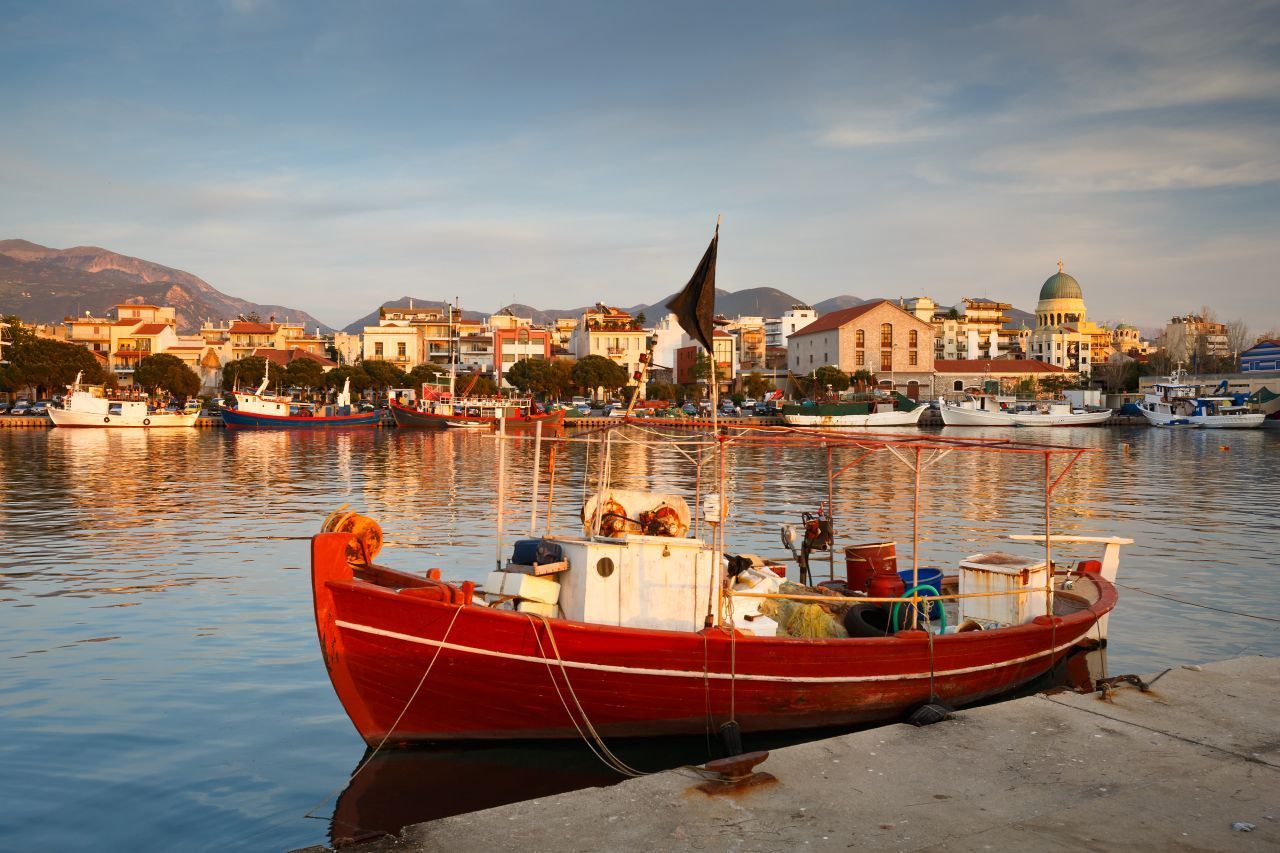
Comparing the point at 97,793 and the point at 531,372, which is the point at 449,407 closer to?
the point at 531,372

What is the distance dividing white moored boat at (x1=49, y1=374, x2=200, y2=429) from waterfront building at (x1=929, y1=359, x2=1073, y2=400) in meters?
84.1

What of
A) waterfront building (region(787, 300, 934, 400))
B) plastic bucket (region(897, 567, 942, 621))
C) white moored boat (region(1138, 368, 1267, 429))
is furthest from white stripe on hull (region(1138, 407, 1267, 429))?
plastic bucket (region(897, 567, 942, 621))

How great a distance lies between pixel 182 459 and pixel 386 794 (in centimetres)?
4256

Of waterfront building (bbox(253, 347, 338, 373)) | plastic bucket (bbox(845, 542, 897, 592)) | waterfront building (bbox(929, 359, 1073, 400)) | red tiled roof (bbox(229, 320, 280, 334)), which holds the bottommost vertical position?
plastic bucket (bbox(845, 542, 897, 592))

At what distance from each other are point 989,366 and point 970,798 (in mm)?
124800

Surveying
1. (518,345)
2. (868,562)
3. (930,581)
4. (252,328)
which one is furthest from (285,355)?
(930,581)

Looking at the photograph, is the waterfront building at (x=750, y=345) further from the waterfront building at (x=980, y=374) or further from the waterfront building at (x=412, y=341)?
the waterfront building at (x=412, y=341)

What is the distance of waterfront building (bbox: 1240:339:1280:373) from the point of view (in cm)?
10772

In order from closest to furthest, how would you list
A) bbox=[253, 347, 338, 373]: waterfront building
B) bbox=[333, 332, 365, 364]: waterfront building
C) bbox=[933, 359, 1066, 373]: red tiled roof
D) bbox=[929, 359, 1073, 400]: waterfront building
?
bbox=[253, 347, 338, 373]: waterfront building → bbox=[929, 359, 1073, 400]: waterfront building → bbox=[933, 359, 1066, 373]: red tiled roof → bbox=[333, 332, 365, 364]: waterfront building

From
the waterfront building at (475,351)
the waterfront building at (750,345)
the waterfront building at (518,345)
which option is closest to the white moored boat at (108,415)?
the waterfront building at (475,351)

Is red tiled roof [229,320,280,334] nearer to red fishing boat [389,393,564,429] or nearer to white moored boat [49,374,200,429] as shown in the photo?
white moored boat [49,374,200,429]

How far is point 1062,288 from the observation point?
163500mm

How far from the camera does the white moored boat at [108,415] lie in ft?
241

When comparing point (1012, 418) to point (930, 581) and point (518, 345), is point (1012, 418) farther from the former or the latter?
point (930, 581)
